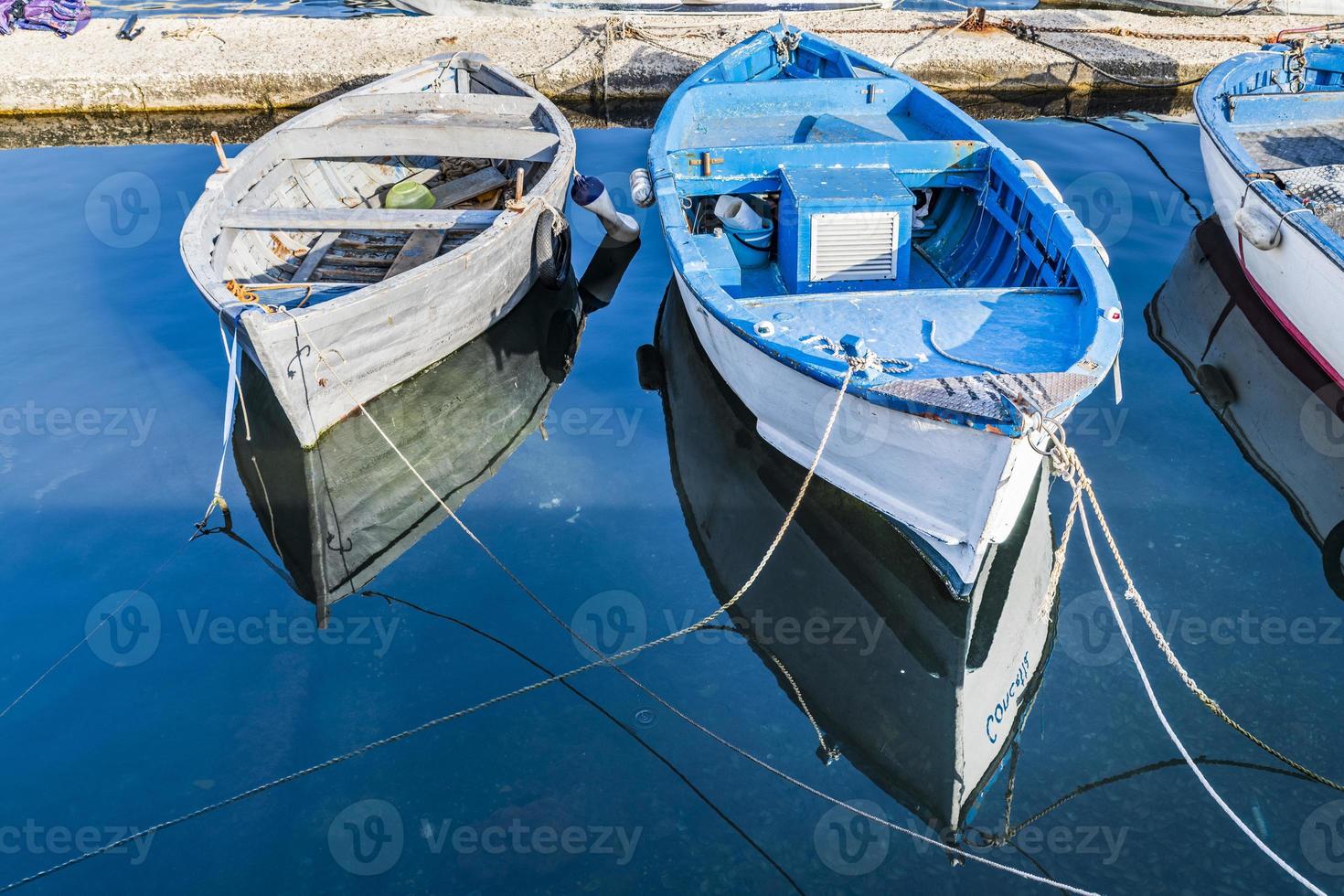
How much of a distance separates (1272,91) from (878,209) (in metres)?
6.88

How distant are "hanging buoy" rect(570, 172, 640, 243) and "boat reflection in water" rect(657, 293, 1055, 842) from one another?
378 cm

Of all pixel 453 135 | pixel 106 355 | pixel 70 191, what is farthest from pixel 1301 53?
pixel 70 191

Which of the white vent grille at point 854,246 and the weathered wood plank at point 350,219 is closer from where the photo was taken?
the white vent grille at point 854,246

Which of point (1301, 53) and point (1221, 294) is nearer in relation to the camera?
point (1221, 294)

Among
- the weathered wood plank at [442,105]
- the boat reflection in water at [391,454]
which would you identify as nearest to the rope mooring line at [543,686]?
the boat reflection in water at [391,454]

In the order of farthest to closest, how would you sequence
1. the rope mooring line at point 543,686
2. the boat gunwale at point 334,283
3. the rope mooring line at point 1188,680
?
the boat gunwale at point 334,283 → the rope mooring line at point 1188,680 → the rope mooring line at point 543,686

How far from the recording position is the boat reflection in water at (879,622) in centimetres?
566

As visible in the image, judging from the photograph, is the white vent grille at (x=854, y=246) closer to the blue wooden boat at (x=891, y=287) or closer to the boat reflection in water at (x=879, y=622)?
the blue wooden boat at (x=891, y=287)

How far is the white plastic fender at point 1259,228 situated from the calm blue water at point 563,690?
1.36 meters

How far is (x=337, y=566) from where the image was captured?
7062mm

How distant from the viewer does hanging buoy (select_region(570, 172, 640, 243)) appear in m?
10.4

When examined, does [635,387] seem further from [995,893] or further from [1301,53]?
[1301,53]

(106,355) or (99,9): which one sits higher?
(99,9)

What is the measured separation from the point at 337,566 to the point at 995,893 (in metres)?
5.03
